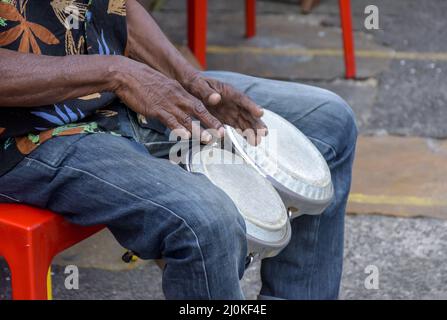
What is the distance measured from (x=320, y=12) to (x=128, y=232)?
435 cm

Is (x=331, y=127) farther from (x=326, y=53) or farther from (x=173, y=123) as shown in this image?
(x=326, y=53)

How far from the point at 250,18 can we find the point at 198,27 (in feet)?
3.45

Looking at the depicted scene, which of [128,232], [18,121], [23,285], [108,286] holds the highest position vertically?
[18,121]

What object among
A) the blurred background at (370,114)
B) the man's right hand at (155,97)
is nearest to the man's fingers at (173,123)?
the man's right hand at (155,97)

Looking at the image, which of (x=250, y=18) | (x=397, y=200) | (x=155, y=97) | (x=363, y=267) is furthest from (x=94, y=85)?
(x=250, y=18)

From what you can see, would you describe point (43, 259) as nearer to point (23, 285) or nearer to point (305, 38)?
point (23, 285)

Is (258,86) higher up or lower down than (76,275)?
higher up

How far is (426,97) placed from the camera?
4.50 metres

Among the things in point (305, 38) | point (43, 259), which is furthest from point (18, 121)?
point (305, 38)

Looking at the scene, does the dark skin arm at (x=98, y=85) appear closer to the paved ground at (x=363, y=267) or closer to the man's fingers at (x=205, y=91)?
the man's fingers at (x=205, y=91)

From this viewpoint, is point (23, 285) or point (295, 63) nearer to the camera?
point (23, 285)

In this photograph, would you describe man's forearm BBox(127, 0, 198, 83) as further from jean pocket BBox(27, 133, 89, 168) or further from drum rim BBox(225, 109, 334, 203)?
jean pocket BBox(27, 133, 89, 168)

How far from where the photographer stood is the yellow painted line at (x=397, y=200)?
3.43 m

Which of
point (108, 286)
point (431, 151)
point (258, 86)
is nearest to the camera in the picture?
point (258, 86)
